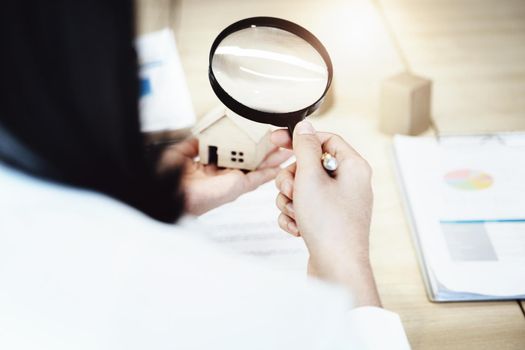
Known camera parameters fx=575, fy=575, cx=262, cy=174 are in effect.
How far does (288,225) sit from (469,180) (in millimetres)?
364

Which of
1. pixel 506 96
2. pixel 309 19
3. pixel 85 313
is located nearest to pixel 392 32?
pixel 309 19

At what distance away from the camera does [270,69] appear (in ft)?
2.84

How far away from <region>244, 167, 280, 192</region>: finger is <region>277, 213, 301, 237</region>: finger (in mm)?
159

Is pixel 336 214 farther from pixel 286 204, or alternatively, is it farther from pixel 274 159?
pixel 274 159

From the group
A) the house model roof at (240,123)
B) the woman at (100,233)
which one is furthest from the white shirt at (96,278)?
the house model roof at (240,123)

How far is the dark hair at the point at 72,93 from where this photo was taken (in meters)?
0.46

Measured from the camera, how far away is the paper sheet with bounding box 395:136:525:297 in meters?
0.86

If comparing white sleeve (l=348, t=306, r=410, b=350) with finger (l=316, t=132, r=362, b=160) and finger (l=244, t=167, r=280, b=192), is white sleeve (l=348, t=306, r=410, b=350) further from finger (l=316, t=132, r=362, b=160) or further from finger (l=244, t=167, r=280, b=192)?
finger (l=244, t=167, r=280, b=192)

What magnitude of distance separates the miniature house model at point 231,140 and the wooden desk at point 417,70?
8.9 inches

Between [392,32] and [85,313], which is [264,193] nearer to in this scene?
[85,313]

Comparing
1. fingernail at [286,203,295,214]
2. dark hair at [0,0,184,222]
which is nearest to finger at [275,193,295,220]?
fingernail at [286,203,295,214]

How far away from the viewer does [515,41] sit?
1420mm

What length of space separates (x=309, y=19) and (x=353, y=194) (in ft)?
2.83

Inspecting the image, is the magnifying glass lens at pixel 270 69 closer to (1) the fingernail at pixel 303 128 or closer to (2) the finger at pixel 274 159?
(1) the fingernail at pixel 303 128
